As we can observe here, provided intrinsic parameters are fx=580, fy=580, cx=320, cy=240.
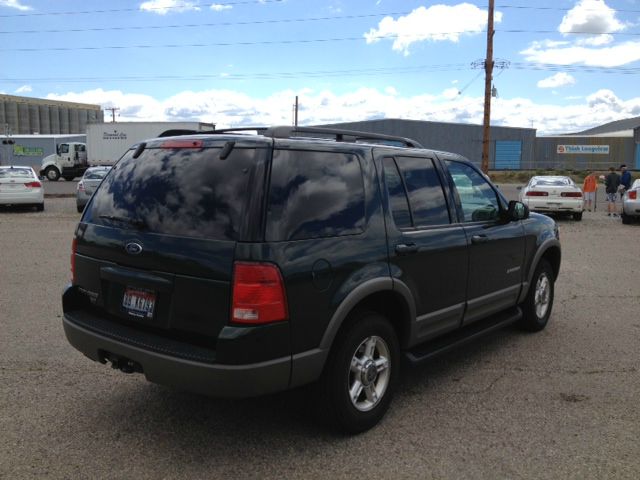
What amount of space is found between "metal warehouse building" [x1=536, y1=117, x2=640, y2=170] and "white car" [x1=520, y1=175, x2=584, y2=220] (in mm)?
48038

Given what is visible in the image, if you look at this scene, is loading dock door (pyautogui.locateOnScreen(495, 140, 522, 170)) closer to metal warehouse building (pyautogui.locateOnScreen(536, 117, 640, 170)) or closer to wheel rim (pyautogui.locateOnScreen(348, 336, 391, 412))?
metal warehouse building (pyautogui.locateOnScreen(536, 117, 640, 170))

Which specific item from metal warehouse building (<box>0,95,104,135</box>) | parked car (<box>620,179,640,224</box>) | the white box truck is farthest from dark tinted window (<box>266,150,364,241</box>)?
metal warehouse building (<box>0,95,104,135</box>)

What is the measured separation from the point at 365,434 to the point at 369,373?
38 cm

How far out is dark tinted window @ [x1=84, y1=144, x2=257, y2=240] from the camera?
3.12m

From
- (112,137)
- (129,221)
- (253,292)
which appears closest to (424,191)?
(253,292)

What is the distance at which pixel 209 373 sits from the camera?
9.84 ft

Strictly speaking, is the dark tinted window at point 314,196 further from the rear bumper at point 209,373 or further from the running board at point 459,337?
the running board at point 459,337

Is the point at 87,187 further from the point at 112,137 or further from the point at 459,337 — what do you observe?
the point at 112,137

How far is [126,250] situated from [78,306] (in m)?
0.78

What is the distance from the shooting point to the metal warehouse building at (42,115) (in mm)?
95500

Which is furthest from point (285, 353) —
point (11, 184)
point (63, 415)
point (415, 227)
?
point (11, 184)

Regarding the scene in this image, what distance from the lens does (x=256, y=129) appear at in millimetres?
3852

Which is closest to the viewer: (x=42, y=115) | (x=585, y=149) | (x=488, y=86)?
(x=488, y=86)

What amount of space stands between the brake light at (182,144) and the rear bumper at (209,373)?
3.88 feet
